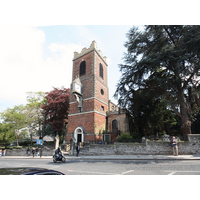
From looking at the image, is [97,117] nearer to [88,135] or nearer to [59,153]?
[88,135]

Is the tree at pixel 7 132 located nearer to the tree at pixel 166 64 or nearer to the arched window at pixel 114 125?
the arched window at pixel 114 125

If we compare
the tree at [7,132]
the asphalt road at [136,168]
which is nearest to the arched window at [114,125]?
the asphalt road at [136,168]

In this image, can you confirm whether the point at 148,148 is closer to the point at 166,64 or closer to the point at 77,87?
the point at 166,64

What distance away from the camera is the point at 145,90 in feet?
45.6

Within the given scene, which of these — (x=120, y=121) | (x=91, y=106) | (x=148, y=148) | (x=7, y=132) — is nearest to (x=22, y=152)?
(x=7, y=132)

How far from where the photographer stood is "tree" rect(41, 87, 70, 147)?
2691cm

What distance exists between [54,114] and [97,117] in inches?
462

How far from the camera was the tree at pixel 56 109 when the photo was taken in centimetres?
2691

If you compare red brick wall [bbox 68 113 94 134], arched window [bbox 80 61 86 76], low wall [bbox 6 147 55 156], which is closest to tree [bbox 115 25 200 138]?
red brick wall [bbox 68 113 94 134]

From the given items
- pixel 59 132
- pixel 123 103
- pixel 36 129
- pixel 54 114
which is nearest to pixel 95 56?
pixel 123 103

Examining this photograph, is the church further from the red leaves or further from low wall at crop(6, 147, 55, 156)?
the red leaves

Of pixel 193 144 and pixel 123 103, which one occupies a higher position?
pixel 123 103

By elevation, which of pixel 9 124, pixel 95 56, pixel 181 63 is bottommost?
pixel 9 124

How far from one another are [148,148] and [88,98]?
12.9m
